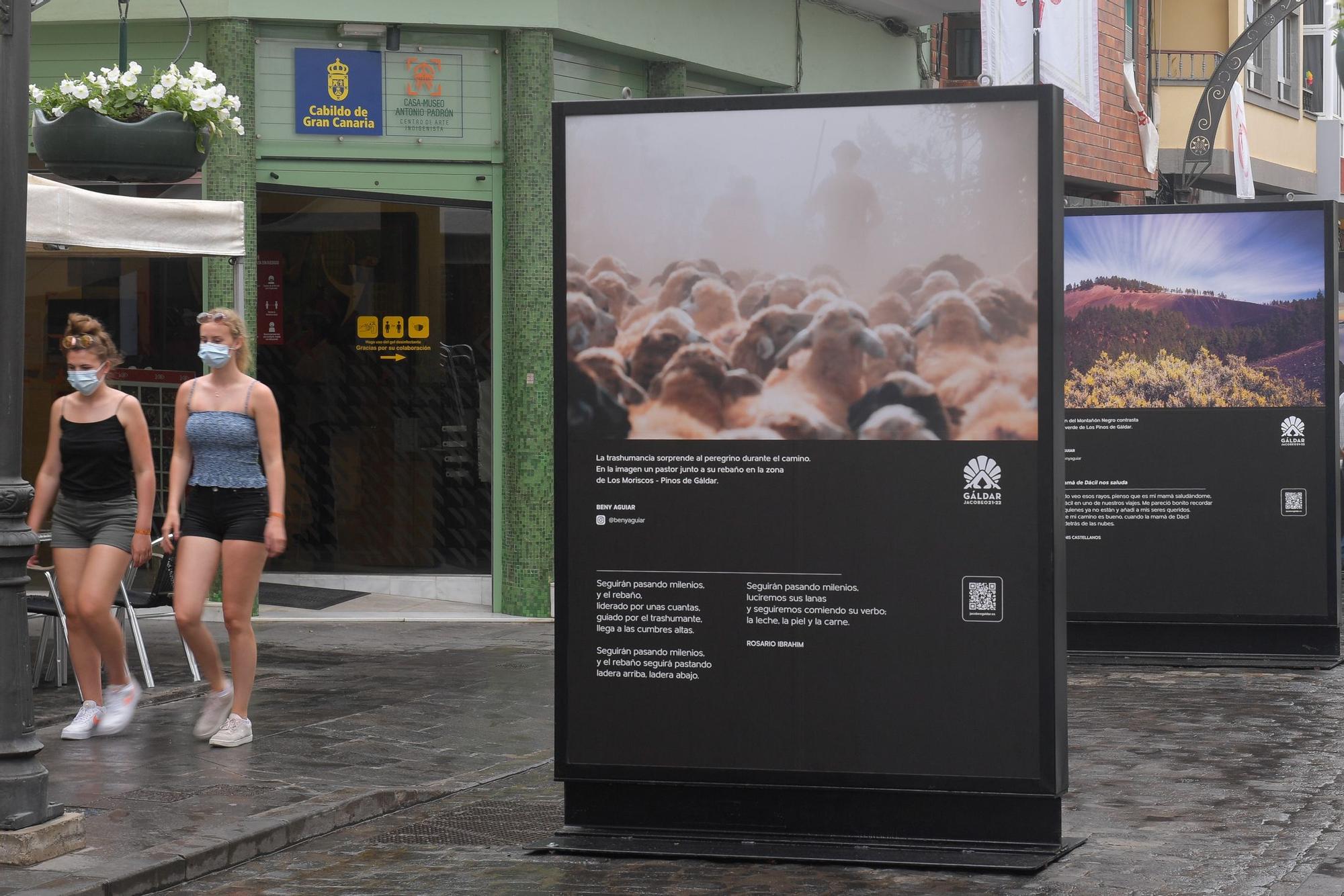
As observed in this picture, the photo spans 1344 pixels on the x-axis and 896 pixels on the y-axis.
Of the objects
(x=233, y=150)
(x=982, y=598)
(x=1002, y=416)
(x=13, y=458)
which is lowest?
(x=982, y=598)

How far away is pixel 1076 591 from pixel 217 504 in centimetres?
566

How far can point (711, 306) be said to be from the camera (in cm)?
656

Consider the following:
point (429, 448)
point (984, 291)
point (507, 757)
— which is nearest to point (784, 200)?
point (984, 291)

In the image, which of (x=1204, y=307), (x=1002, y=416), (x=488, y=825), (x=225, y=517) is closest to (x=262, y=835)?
(x=488, y=825)

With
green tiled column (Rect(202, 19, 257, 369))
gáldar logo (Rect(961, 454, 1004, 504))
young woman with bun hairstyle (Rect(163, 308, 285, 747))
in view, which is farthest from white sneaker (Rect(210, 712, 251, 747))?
green tiled column (Rect(202, 19, 257, 369))

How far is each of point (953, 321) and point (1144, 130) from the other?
16135 mm

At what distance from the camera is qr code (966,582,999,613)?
253 inches

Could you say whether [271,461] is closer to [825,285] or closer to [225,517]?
[225,517]

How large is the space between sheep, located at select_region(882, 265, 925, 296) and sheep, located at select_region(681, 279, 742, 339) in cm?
55

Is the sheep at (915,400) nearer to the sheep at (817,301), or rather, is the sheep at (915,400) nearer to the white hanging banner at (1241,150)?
the sheep at (817,301)

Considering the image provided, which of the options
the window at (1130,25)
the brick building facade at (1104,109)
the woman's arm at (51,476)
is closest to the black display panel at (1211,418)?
the woman's arm at (51,476)

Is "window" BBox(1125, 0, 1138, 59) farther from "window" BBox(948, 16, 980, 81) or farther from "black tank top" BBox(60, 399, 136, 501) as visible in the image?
"black tank top" BBox(60, 399, 136, 501)

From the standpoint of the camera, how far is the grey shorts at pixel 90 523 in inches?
340

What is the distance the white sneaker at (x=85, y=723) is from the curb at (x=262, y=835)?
1674 millimetres
